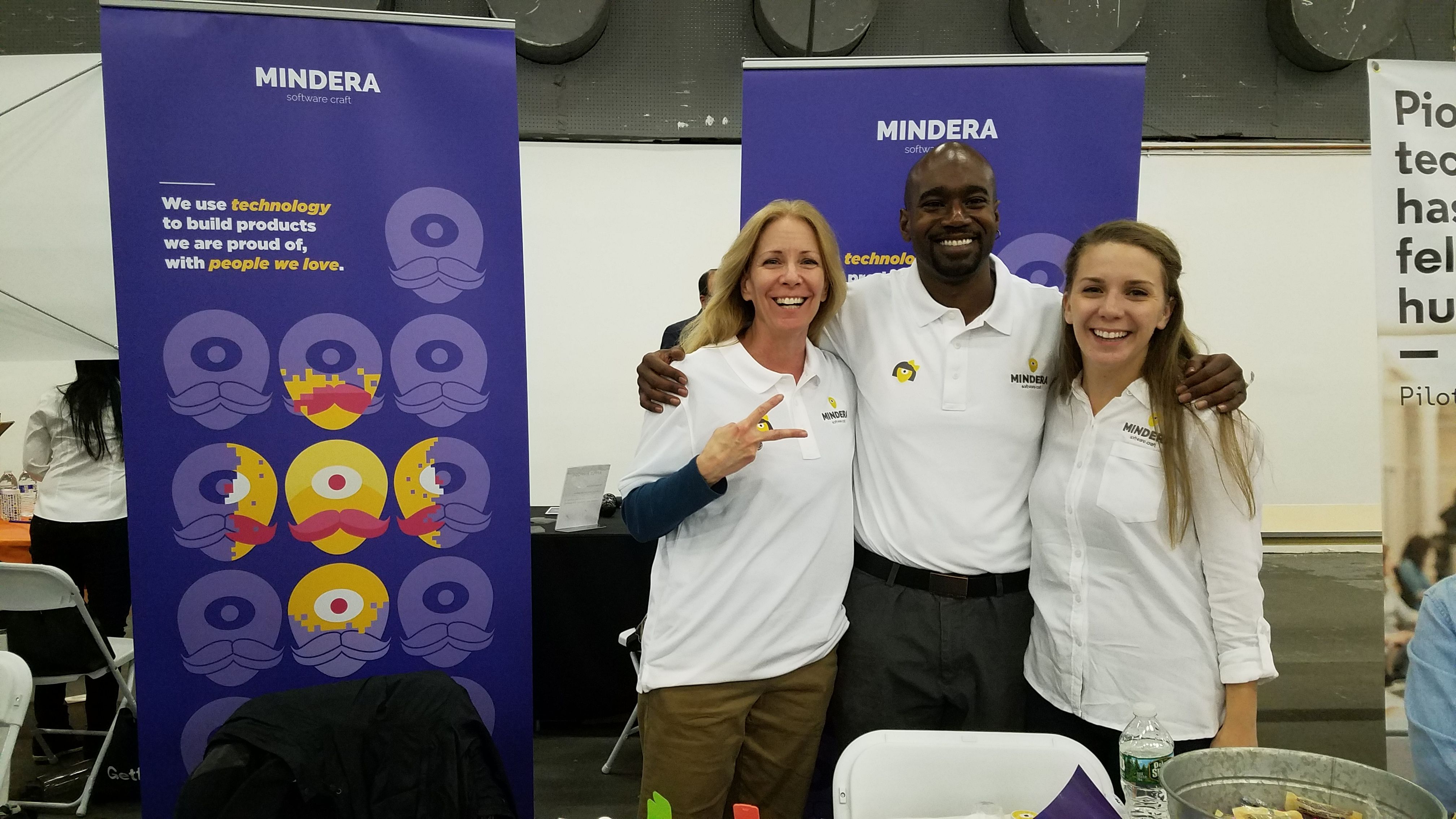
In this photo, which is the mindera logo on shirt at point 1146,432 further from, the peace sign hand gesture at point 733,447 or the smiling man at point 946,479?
the peace sign hand gesture at point 733,447

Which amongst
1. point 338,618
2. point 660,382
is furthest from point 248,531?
point 660,382

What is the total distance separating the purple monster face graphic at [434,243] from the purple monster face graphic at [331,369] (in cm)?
19

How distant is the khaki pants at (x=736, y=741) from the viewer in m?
1.72

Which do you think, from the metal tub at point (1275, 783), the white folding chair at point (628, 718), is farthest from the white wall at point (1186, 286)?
the metal tub at point (1275, 783)

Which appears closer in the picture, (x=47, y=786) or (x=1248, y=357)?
(x=47, y=786)

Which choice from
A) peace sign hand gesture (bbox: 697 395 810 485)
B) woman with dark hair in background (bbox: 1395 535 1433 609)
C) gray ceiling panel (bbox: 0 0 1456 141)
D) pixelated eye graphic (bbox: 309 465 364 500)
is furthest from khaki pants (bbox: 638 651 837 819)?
gray ceiling panel (bbox: 0 0 1456 141)

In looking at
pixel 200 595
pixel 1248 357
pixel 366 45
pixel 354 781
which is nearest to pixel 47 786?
pixel 200 595

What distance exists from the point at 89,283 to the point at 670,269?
2.87 m

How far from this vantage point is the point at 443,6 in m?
4.42

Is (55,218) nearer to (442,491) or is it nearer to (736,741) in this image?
(442,491)

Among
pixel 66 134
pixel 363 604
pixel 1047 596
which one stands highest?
pixel 66 134

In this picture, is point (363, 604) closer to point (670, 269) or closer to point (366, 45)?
point (366, 45)

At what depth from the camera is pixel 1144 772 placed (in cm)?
120

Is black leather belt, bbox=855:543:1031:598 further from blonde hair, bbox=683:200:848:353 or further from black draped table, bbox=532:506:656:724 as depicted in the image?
black draped table, bbox=532:506:656:724
